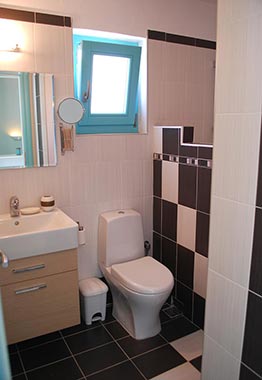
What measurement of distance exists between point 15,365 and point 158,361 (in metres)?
0.89

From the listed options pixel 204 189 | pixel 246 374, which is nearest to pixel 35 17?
pixel 204 189

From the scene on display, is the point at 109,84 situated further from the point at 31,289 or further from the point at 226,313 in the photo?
the point at 226,313

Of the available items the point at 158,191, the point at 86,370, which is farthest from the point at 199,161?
the point at 86,370

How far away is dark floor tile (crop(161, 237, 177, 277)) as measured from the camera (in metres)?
2.64

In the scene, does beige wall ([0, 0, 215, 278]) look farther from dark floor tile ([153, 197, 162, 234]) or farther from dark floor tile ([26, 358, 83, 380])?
dark floor tile ([26, 358, 83, 380])

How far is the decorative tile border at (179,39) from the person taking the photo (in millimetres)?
2562

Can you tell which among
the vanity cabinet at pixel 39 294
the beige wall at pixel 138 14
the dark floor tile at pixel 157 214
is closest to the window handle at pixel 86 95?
the beige wall at pixel 138 14

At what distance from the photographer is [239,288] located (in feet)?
4.19

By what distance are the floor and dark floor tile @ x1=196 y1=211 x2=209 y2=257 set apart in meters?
0.60

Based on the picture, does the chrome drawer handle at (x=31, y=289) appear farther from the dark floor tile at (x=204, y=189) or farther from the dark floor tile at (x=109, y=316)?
the dark floor tile at (x=204, y=189)

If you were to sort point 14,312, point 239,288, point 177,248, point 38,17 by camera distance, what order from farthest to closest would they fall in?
point 177,248 < point 38,17 < point 14,312 < point 239,288

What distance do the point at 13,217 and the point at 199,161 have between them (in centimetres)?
131

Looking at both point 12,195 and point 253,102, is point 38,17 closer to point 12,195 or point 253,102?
point 12,195

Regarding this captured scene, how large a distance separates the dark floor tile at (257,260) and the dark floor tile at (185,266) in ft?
3.94
